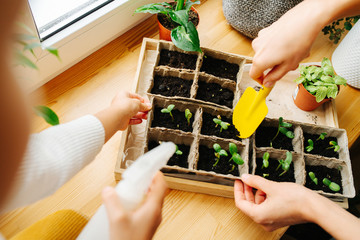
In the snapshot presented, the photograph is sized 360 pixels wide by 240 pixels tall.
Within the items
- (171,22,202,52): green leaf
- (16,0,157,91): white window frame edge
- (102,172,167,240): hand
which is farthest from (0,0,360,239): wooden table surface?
(102,172,167,240): hand

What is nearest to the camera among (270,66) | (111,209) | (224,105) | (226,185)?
(111,209)

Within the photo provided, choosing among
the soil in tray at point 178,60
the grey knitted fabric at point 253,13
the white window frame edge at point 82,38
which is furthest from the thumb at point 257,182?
the white window frame edge at point 82,38

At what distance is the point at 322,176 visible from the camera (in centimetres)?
90

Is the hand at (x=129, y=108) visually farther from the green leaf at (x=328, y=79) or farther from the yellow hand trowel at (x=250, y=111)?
the green leaf at (x=328, y=79)

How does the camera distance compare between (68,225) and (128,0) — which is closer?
(68,225)

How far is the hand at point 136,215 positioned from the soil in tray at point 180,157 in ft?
1.08

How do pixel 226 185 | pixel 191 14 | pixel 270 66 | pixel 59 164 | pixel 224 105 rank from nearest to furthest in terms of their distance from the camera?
pixel 59 164 < pixel 270 66 < pixel 226 185 < pixel 224 105 < pixel 191 14

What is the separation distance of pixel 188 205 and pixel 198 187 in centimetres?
7

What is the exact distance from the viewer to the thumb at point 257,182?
2.60 feet

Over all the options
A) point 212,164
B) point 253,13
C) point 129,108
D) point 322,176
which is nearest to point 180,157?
point 212,164

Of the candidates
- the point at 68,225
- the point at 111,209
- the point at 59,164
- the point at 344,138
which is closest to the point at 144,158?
the point at 111,209

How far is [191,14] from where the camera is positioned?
1.11 metres

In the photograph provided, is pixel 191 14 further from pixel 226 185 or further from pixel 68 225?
pixel 68 225

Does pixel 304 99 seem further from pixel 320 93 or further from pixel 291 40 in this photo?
pixel 291 40
